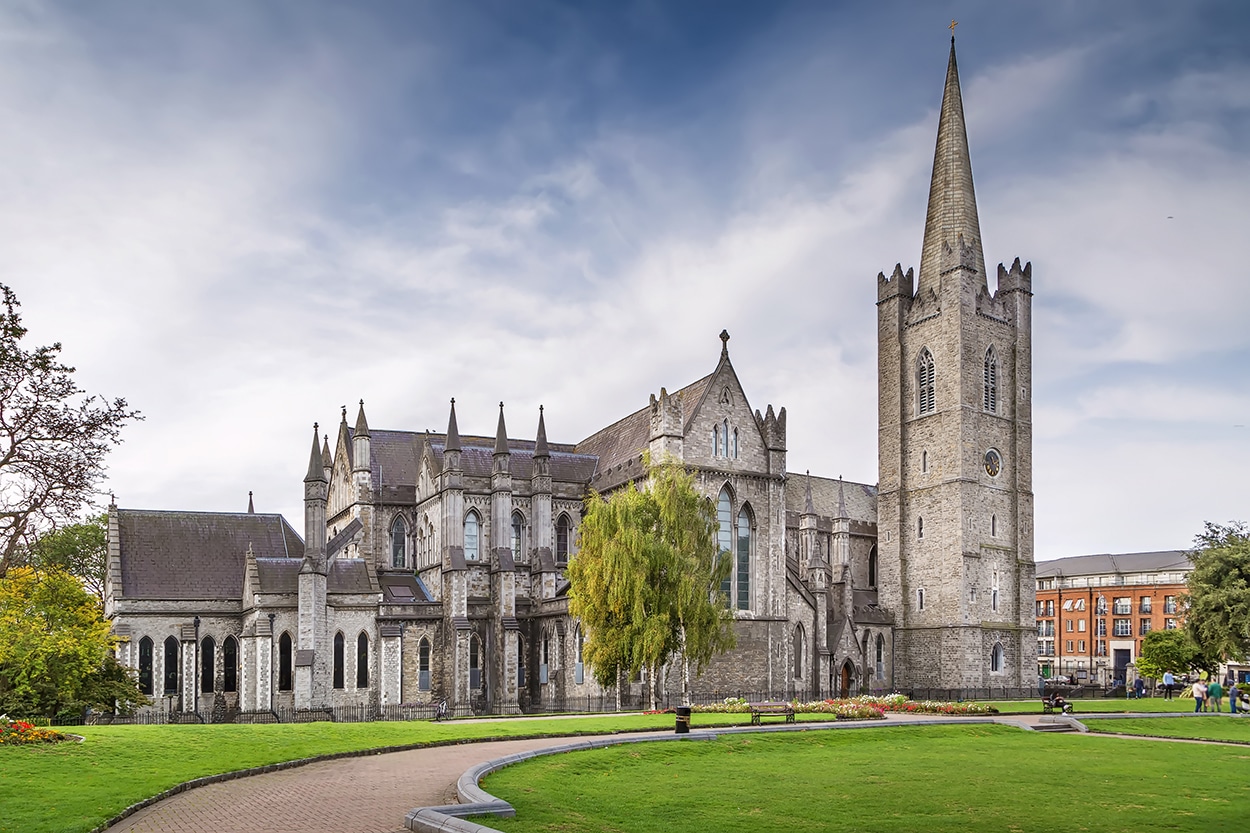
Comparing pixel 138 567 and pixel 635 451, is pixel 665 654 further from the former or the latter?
pixel 138 567

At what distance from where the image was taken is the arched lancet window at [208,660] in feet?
181

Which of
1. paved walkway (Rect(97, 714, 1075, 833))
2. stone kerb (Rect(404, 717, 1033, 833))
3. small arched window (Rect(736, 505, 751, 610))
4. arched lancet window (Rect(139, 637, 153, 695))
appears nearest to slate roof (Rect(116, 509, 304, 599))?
arched lancet window (Rect(139, 637, 153, 695))

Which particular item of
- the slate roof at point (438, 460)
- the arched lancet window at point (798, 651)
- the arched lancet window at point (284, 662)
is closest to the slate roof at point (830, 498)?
the arched lancet window at point (798, 651)

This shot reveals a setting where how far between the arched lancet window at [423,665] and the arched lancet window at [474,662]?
2.10 metres

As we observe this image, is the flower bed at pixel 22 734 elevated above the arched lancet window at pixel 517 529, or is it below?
below

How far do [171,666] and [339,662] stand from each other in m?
8.48

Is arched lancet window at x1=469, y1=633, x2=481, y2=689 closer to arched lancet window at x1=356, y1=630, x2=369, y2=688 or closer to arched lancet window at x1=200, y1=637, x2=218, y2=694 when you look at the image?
arched lancet window at x1=356, y1=630, x2=369, y2=688

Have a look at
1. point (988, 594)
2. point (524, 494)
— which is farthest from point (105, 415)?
point (988, 594)

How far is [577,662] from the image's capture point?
55.8 meters


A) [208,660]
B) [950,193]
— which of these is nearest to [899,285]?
[950,193]

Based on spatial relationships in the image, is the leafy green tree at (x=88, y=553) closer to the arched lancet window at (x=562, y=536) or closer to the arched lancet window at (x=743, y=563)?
the arched lancet window at (x=562, y=536)

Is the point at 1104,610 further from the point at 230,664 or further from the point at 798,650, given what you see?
the point at 230,664

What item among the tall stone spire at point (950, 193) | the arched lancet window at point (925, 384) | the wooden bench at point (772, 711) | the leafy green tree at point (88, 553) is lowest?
the wooden bench at point (772, 711)

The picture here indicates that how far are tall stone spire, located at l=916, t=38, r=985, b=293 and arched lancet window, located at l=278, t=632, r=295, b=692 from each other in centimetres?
4400
